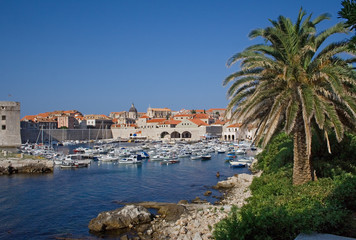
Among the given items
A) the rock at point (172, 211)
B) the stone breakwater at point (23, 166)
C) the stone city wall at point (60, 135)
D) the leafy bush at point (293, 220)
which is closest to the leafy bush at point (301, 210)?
the leafy bush at point (293, 220)

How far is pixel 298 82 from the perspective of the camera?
29.5 ft

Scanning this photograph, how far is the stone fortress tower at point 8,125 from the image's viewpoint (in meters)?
56.6

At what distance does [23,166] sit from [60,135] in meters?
53.4

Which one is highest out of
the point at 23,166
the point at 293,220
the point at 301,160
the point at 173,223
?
the point at 301,160

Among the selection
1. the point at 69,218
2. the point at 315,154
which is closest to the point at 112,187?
the point at 69,218

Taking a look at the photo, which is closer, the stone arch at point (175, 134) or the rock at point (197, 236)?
the rock at point (197, 236)

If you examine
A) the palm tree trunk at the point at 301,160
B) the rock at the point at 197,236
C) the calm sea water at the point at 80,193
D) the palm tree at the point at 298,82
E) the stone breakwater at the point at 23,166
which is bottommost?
the calm sea water at the point at 80,193

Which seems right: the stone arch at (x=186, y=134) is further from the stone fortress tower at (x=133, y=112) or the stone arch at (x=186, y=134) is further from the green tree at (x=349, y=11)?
the green tree at (x=349, y=11)

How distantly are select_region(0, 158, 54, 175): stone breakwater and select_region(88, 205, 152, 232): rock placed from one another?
19.0 metres

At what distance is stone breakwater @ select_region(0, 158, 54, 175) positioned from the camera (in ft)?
96.0

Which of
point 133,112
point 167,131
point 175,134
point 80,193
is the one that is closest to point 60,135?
point 167,131

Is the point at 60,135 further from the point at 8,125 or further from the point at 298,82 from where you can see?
the point at 298,82

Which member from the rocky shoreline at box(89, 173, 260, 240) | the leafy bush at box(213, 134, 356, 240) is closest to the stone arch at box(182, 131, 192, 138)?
the rocky shoreline at box(89, 173, 260, 240)

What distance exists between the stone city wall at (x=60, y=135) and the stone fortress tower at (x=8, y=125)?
8.12 m
